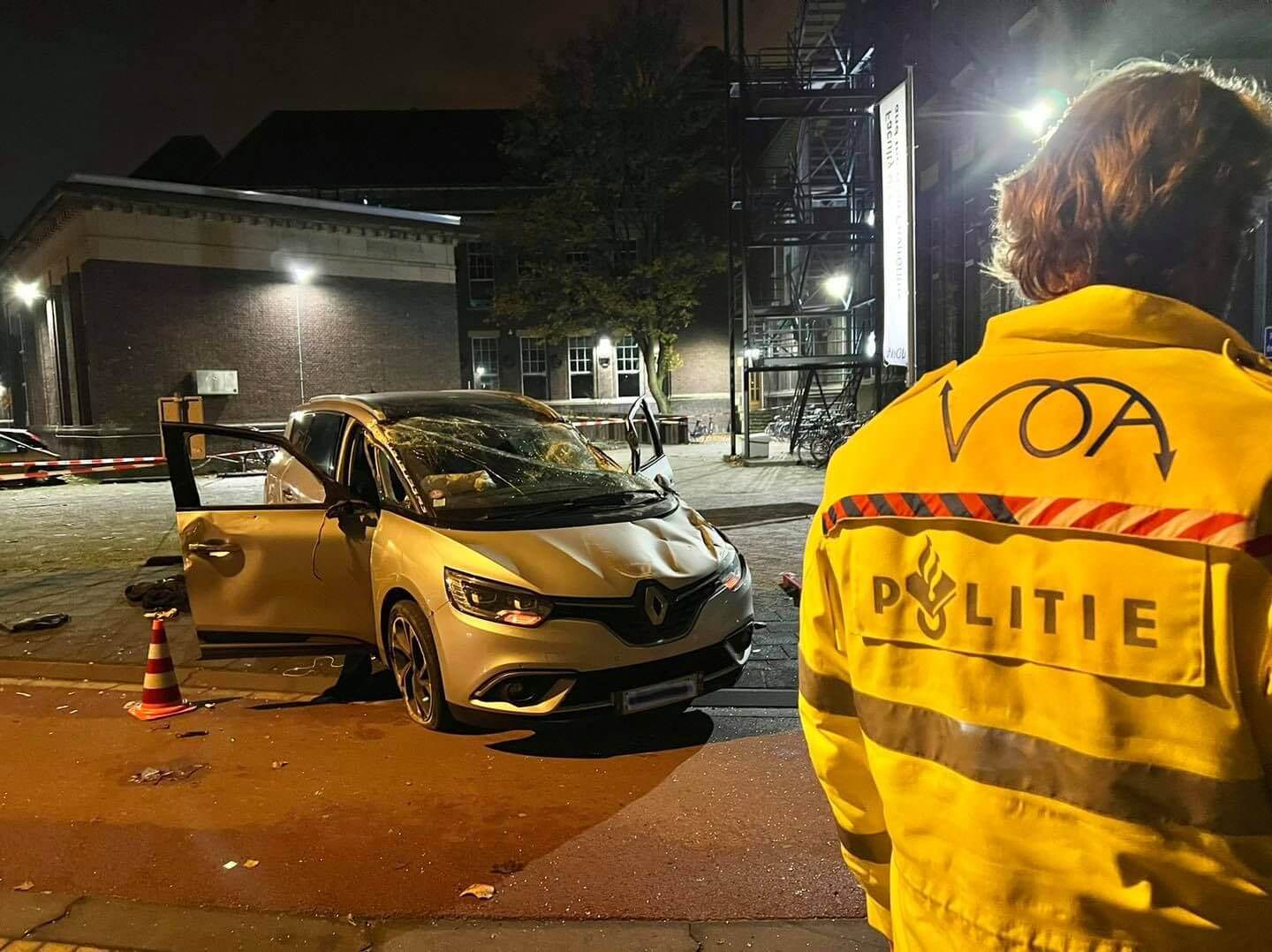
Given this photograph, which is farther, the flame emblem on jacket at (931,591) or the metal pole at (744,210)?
the metal pole at (744,210)

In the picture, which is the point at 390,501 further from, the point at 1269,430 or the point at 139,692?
the point at 1269,430

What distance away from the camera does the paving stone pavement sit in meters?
6.61

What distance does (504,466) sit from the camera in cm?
556

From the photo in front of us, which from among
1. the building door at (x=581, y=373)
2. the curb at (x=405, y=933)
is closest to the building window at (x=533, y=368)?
the building door at (x=581, y=373)

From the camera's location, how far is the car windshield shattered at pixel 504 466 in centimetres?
520

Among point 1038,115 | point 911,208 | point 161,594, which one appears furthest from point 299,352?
point 1038,115

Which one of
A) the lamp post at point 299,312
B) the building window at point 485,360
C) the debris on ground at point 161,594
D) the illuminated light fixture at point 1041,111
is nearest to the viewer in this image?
the debris on ground at point 161,594

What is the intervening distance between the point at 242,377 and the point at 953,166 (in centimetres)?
1807

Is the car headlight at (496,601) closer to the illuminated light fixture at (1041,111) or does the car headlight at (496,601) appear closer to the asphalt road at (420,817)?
the asphalt road at (420,817)

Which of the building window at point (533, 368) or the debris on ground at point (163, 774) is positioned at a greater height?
the building window at point (533, 368)

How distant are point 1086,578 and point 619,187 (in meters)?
30.6

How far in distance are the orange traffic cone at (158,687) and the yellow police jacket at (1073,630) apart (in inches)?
203

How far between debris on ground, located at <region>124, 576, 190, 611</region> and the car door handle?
8.89 ft

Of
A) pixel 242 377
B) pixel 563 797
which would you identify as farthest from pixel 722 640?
pixel 242 377
